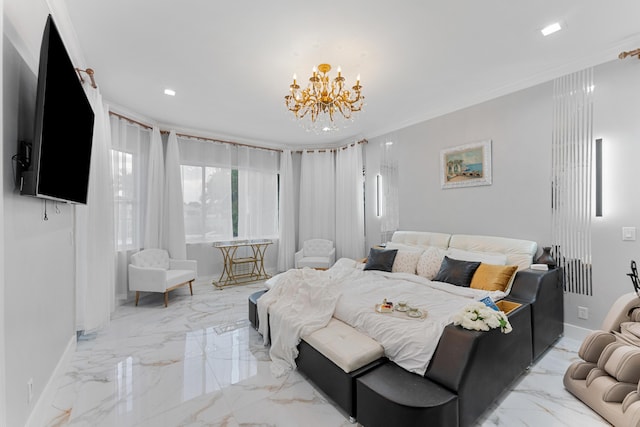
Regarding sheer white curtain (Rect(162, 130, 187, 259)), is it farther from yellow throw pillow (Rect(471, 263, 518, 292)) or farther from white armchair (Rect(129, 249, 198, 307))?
yellow throw pillow (Rect(471, 263, 518, 292))

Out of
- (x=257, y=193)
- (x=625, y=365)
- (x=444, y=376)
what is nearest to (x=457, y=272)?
(x=625, y=365)

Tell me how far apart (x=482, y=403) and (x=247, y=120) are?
4558mm

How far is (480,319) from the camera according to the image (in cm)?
175

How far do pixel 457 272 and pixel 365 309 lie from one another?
1.33 m

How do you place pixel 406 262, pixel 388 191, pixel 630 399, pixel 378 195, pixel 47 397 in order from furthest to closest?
1. pixel 378 195
2. pixel 388 191
3. pixel 406 262
4. pixel 47 397
5. pixel 630 399

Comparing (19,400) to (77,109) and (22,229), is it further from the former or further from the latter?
(77,109)

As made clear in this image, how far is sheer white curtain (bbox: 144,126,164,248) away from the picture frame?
4465 mm

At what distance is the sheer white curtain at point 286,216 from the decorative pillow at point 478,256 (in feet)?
11.0

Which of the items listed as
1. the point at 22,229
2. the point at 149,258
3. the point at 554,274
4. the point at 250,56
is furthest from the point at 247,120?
the point at 554,274

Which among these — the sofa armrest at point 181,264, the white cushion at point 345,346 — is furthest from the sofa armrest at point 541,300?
the sofa armrest at point 181,264

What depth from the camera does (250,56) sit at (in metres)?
2.71

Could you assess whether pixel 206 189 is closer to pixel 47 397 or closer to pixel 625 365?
pixel 47 397

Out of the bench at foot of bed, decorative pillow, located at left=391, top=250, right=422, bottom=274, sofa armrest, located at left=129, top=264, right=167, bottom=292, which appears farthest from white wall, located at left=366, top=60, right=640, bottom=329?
sofa armrest, located at left=129, top=264, right=167, bottom=292

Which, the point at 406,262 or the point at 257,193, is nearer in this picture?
the point at 406,262
